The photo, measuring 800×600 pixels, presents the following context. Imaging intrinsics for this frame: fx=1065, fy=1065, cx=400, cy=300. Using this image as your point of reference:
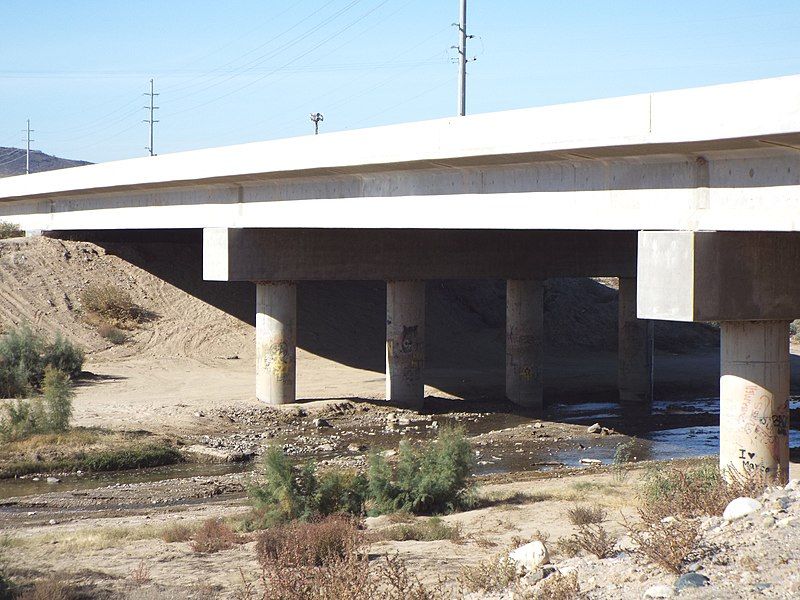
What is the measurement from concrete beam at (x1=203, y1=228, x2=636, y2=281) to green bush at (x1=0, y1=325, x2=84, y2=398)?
19.2 ft

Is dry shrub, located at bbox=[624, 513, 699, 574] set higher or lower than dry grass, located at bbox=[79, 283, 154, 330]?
lower

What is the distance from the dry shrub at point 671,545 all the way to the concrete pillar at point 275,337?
69.8ft

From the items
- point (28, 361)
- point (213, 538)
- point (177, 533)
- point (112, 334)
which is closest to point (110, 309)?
point (112, 334)

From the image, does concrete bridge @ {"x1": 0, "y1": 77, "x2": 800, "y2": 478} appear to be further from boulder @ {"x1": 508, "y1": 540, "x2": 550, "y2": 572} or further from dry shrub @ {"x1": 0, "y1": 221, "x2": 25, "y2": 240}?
dry shrub @ {"x1": 0, "y1": 221, "x2": 25, "y2": 240}

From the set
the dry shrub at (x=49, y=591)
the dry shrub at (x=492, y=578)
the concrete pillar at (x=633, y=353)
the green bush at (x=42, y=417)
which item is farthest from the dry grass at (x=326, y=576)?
the concrete pillar at (x=633, y=353)

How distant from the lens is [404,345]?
31.4 m

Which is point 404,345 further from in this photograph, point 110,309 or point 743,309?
point 743,309

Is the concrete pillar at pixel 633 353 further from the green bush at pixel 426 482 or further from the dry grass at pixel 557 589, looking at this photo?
the dry grass at pixel 557 589

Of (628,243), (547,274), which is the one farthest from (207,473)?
(628,243)

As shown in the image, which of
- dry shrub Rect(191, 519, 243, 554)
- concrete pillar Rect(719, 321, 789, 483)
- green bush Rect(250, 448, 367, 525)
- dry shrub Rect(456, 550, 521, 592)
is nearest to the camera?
dry shrub Rect(456, 550, 521, 592)

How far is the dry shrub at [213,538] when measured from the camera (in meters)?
13.3

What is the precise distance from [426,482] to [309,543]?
4.98 metres

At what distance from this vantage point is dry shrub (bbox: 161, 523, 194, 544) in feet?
46.3

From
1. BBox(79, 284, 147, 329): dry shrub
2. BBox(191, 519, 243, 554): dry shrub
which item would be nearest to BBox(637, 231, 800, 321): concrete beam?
BBox(191, 519, 243, 554): dry shrub
